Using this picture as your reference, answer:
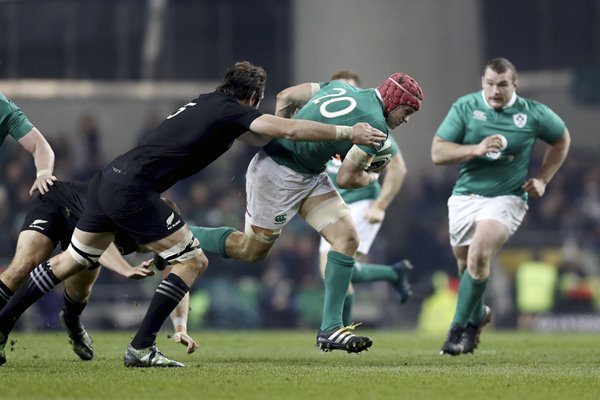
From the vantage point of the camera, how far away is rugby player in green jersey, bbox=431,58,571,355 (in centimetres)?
1027

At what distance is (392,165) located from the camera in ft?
39.0

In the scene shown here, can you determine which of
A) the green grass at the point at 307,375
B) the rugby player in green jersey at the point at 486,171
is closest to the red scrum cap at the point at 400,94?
the rugby player in green jersey at the point at 486,171

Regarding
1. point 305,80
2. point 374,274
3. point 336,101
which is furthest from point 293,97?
point 305,80

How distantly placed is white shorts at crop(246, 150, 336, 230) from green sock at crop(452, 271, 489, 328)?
70.2 inches

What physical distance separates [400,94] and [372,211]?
3.18 m

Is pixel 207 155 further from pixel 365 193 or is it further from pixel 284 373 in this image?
pixel 365 193

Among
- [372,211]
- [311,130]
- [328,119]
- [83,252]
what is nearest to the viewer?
[311,130]

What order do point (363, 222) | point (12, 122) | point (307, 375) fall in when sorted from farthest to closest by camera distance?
point (363, 222) < point (12, 122) < point (307, 375)

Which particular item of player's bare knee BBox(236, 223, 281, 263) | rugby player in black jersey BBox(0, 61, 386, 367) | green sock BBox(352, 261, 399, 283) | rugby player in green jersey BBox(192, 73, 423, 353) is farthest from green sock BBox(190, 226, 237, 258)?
green sock BBox(352, 261, 399, 283)

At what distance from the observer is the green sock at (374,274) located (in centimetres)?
1202

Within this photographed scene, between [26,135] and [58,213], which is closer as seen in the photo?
[26,135]

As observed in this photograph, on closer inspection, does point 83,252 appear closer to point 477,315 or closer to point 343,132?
point 343,132

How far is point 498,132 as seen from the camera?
34.4ft

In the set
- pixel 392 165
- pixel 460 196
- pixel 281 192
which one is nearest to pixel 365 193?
pixel 392 165
